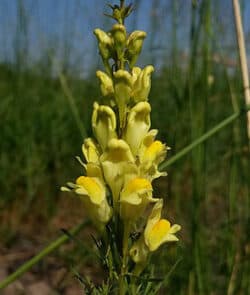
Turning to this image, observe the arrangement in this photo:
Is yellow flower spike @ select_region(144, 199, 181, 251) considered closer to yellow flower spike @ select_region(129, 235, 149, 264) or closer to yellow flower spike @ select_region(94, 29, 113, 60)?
yellow flower spike @ select_region(129, 235, 149, 264)

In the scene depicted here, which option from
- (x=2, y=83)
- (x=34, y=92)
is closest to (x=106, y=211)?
(x=34, y=92)

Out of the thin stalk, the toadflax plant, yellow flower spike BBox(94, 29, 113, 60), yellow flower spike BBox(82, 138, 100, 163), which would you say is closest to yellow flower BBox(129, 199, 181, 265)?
the toadflax plant

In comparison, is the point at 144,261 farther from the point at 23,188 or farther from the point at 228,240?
the point at 23,188

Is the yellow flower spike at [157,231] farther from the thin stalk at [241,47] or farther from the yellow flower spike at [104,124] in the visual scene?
the thin stalk at [241,47]

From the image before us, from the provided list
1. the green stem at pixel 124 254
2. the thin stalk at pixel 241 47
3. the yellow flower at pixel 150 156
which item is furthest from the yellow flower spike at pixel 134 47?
the thin stalk at pixel 241 47

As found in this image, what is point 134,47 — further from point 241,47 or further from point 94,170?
point 241,47

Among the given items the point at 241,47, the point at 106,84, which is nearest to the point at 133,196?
the point at 106,84
